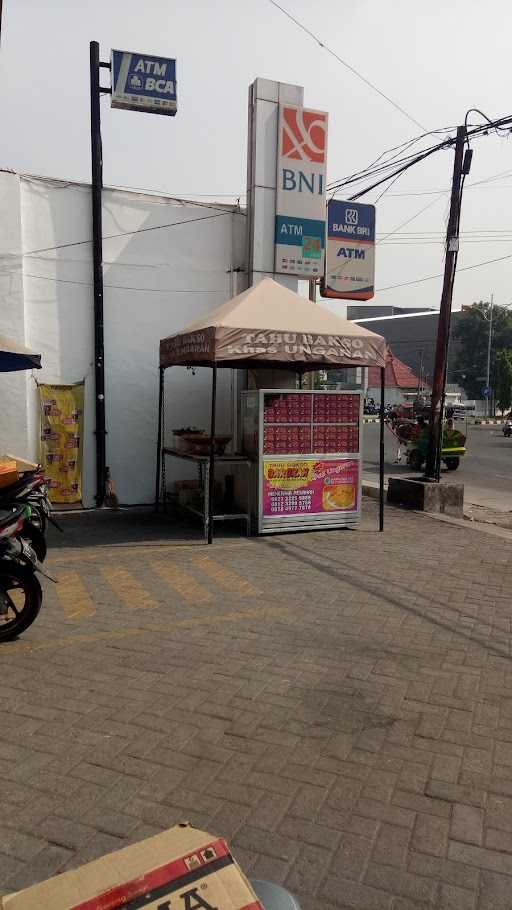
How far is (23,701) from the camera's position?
13.2 ft

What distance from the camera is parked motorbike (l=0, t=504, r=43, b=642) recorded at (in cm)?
480

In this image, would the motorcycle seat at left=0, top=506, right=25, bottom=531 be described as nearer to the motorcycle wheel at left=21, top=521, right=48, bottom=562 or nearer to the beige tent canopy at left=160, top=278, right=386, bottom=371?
the motorcycle wheel at left=21, top=521, right=48, bottom=562

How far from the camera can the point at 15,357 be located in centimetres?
853


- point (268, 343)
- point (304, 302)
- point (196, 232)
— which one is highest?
point (196, 232)

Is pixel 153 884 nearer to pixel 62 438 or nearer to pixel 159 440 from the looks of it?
pixel 159 440

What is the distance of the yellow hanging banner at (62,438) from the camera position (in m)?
10.2

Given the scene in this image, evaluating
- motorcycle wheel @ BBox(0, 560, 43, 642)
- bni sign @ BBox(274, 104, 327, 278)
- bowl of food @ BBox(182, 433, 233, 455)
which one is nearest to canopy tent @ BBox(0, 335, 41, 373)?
bowl of food @ BBox(182, 433, 233, 455)

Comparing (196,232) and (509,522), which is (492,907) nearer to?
(509,522)

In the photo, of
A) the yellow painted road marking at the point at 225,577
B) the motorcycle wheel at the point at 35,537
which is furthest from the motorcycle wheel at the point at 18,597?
the yellow painted road marking at the point at 225,577

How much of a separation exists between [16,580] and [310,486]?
4802mm

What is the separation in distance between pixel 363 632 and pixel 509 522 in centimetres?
699

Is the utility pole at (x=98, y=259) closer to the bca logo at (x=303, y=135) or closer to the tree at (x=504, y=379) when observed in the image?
the bca logo at (x=303, y=135)

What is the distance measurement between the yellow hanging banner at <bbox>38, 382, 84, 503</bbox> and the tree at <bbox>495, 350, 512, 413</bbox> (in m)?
46.4

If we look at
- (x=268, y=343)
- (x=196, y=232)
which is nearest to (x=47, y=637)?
(x=268, y=343)
